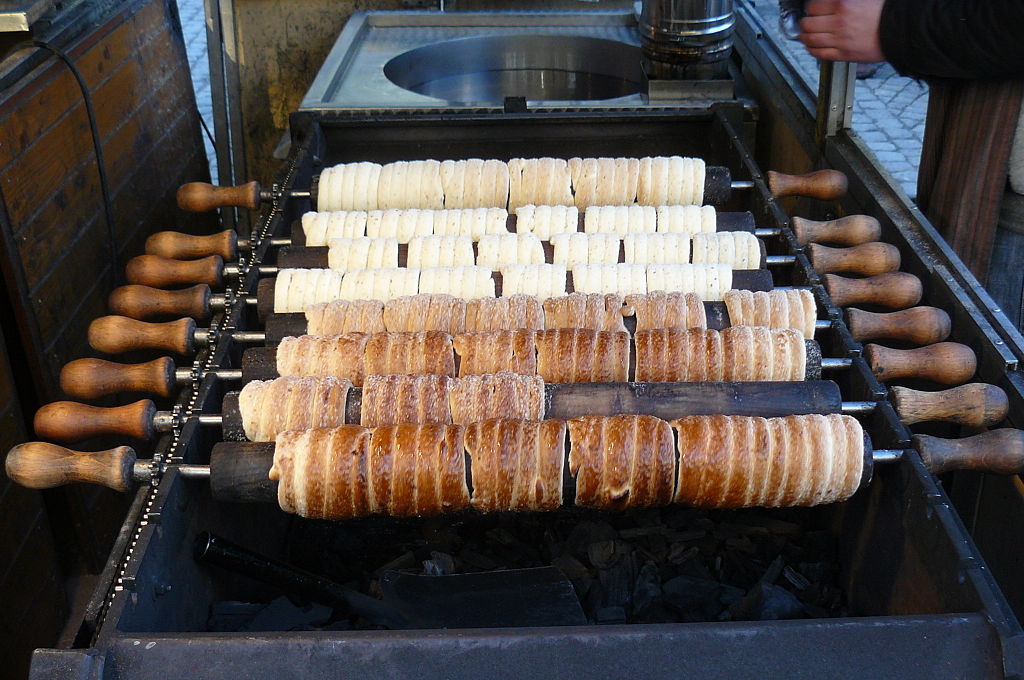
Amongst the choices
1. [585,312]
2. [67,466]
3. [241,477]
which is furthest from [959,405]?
[67,466]

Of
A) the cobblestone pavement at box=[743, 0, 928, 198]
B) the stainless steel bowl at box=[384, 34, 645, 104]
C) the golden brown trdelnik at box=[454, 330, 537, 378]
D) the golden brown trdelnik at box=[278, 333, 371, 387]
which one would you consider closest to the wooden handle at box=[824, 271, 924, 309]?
the golden brown trdelnik at box=[454, 330, 537, 378]

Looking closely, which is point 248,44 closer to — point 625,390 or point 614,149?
point 614,149

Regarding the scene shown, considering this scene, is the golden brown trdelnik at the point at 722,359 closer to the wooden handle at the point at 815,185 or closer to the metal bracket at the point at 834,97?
the wooden handle at the point at 815,185

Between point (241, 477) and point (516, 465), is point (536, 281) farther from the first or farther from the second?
point (241, 477)

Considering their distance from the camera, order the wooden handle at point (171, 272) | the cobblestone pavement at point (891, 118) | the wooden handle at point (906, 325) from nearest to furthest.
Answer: the wooden handle at point (906, 325) → the wooden handle at point (171, 272) → the cobblestone pavement at point (891, 118)

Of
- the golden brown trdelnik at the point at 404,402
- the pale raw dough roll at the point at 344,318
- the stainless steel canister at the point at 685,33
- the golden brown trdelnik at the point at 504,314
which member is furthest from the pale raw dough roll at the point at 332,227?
the stainless steel canister at the point at 685,33

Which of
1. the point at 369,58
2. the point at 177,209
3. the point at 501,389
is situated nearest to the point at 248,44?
the point at 369,58

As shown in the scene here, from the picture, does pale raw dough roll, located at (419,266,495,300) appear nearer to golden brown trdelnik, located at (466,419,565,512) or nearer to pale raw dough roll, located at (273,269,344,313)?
pale raw dough roll, located at (273,269,344,313)
